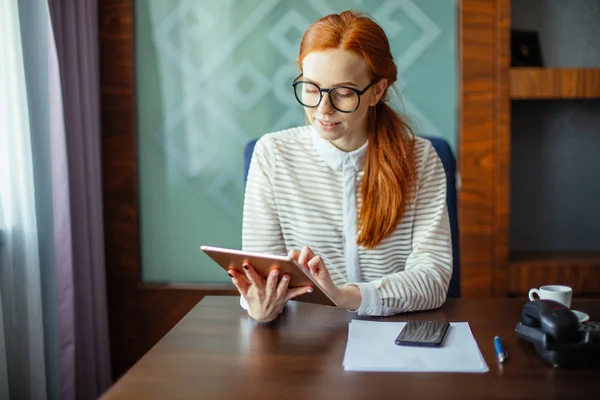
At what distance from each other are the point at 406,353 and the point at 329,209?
0.60m

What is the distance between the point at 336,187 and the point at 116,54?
47.3 inches

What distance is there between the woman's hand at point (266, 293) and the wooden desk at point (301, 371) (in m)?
0.02

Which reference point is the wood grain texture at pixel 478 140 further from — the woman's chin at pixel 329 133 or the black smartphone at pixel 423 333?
the black smartphone at pixel 423 333

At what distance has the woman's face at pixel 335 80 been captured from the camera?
4.65 feet

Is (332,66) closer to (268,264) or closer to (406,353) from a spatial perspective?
(268,264)

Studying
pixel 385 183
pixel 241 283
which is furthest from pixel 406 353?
pixel 385 183

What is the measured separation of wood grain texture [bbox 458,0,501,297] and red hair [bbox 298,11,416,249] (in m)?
0.71

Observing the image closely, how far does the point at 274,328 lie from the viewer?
3.91 ft

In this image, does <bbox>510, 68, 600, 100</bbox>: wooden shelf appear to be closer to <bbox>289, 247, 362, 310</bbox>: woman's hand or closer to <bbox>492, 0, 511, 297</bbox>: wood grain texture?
<bbox>492, 0, 511, 297</bbox>: wood grain texture

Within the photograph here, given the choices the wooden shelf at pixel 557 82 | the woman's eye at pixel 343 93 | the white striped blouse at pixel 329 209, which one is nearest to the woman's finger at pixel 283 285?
the white striped blouse at pixel 329 209

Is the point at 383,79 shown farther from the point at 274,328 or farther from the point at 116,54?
the point at 116,54

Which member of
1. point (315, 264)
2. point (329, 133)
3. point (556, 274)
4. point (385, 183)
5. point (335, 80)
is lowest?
point (556, 274)

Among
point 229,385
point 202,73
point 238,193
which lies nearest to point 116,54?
point 202,73

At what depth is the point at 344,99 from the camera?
1.44 m
